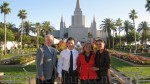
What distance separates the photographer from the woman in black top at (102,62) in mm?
8688

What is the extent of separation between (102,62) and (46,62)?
1.39 m

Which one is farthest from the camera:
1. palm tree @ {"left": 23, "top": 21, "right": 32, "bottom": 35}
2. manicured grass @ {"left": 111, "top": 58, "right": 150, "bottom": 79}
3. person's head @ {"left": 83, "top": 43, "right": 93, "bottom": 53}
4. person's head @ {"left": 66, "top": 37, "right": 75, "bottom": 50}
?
palm tree @ {"left": 23, "top": 21, "right": 32, "bottom": 35}

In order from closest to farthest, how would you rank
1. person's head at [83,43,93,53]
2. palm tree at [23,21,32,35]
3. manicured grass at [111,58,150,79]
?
1. person's head at [83,43,93,53]
2. manicured grass at [111,58,150,79]
3. palm tree at [23,21,32,35]

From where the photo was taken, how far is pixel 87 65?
8.77 meters

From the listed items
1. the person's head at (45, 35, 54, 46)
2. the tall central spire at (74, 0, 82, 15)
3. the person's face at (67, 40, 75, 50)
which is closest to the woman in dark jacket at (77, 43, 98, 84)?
the person's face at (67, 40, 75, 50)

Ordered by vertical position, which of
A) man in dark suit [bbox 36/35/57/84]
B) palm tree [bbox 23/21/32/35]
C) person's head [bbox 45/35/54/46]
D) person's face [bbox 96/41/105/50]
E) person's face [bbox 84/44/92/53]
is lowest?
man in dark suit [bbox 36/35/57/84]

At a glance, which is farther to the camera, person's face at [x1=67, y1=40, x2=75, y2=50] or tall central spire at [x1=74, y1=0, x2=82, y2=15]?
tall central spire at [x1=74, y1=0, x2=82, y2=15]

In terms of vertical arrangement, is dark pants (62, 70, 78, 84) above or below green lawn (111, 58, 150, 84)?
above

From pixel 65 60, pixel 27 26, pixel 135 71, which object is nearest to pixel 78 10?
pixel 27 26

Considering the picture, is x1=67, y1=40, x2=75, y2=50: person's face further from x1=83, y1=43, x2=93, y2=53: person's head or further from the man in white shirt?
x1=83, y1=43, x2=93, y2=53: person's head

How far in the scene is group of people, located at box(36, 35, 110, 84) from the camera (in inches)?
342

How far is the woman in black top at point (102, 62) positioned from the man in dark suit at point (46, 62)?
3.59 ft

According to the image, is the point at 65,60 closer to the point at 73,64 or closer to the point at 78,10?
the point at 73,64

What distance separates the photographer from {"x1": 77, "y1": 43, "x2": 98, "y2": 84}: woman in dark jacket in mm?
8709
